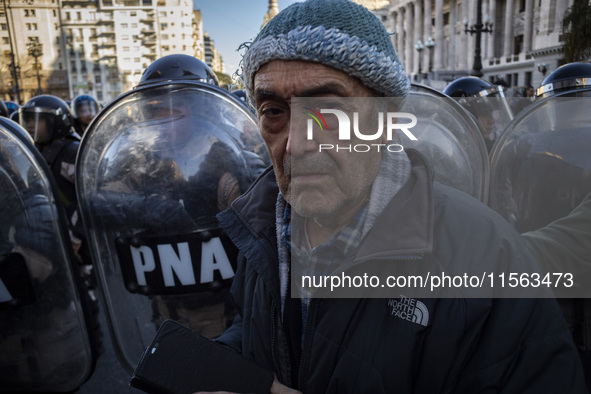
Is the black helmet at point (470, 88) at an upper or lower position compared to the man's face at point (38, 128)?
upper

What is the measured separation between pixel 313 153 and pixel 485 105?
3528 mm

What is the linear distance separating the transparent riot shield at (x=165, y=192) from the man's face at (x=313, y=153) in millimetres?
879

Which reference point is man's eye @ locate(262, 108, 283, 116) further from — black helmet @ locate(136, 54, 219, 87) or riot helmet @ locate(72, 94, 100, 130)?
riot helmet @ locate(72, 94, 100, 130)

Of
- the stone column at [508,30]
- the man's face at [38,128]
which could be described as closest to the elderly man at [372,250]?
the man's face at [38,128]

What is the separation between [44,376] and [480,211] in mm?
2300

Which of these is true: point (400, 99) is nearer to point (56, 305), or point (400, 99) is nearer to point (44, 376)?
point (56, 305)

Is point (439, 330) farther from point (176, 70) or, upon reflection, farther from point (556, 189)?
point (176, 70)

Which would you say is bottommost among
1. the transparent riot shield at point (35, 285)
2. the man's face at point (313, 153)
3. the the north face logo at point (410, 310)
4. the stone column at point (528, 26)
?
the transparent riot shield at point (35, 285)

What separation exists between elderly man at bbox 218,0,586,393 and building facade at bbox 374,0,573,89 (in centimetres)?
3076

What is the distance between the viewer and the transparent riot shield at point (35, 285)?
2.13 m

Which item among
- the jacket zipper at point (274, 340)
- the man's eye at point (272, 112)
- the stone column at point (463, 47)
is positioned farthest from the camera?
the stone column at point (463, 47)

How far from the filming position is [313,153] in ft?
3.80

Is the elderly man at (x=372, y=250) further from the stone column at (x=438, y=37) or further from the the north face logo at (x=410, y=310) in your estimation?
the stone column at (x=438, y=37)

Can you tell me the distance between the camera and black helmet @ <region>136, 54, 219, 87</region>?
329 centimetres
